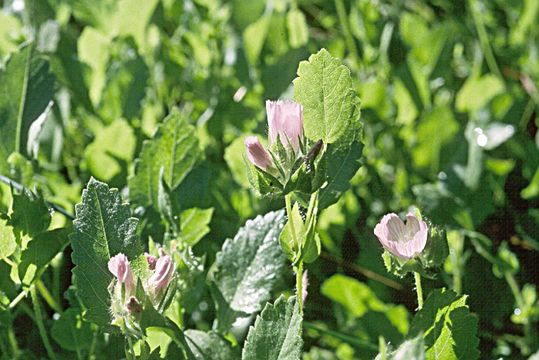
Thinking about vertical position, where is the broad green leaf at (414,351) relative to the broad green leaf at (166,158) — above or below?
above

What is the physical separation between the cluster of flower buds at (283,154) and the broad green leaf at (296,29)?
787 millimetres

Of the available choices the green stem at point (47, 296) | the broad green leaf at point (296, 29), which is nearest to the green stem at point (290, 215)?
the green stem at point (47, 296)

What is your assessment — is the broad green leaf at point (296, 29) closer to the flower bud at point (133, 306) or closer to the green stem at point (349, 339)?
the green stem at point (349, 339)

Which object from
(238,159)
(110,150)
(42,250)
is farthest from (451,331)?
(110,150)

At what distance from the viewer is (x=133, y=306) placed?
781mm

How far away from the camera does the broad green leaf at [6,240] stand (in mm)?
924

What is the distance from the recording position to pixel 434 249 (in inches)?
35.2

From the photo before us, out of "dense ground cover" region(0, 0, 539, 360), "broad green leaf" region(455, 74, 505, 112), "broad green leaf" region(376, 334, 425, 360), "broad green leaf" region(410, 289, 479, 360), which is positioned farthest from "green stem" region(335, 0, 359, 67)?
"broad green leaf" region(376, 334, 425, 360)

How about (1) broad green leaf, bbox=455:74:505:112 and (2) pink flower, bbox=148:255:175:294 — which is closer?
(2) pink flower, bbox=148:255:175:294

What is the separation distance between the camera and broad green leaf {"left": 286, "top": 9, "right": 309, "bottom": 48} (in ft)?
5.32

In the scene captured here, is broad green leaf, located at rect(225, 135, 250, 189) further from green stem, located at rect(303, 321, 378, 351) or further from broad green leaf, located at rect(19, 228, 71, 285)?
broad green leaf, located at rect(19, 228, 71, 285)

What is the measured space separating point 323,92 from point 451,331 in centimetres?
26

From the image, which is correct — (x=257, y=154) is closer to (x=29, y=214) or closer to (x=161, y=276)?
(x=161, y=276)

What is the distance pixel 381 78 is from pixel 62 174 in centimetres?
59
